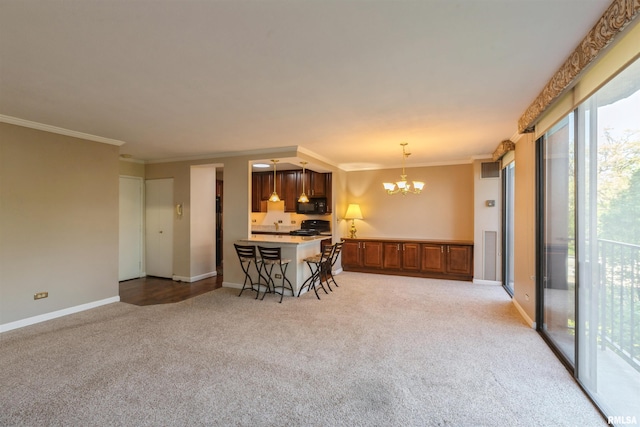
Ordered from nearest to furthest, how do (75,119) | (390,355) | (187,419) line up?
(187,419)
(390,355)
(75,119)

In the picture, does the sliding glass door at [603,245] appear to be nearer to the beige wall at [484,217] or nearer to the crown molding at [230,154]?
the beige wall at [484,217]

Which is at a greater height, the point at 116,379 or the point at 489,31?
the point at 489,31

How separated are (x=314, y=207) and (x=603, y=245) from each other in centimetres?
531

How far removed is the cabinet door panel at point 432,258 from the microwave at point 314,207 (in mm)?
2381

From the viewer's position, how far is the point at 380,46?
1.95 metres

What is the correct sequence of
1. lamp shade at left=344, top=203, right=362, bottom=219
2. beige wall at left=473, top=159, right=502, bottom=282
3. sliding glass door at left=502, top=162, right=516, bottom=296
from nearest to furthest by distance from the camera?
sliding glass door at left=502, top=162, right=516, bottom=296 → beige wall at left=473, top=159, right=502, bottom=282 → lamp shade at left=344, top=203, right=362, bottom=219

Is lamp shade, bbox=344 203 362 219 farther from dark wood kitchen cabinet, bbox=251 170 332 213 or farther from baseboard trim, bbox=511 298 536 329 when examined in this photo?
baseboard trim, bbox=511 298 536 329

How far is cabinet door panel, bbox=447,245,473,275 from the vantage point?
586cm

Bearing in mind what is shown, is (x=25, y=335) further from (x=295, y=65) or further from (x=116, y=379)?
(x=295, y=65)

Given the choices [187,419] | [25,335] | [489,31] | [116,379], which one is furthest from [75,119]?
[489,31]

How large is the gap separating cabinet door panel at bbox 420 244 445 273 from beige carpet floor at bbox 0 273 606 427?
1.93m

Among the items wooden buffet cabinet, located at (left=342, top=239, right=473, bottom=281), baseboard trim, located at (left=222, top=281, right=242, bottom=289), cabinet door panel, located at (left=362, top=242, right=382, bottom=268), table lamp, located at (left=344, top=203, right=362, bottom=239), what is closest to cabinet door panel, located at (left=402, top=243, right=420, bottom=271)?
wooden buffet cabinet, located at (left=342, top=239, right=473, bottom=281)

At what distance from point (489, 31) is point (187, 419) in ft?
10.3

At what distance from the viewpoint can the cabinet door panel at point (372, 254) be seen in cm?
655
